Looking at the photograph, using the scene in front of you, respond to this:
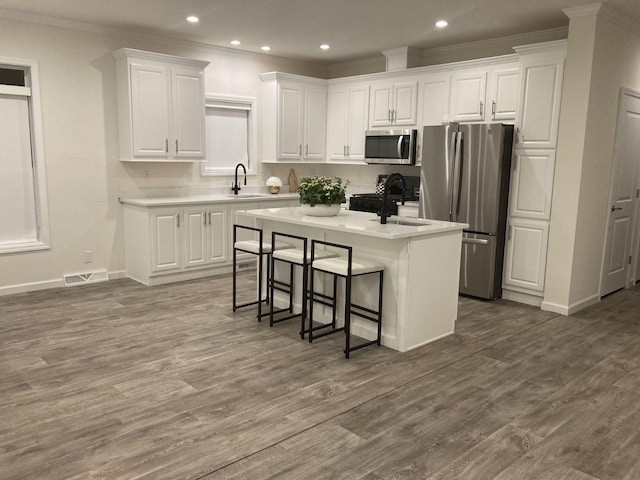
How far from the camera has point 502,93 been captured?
5.38 meters

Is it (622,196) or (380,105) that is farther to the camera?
(380,105)

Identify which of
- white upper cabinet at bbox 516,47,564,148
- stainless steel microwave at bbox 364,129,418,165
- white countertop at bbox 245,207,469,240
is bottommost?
white countertop at bbox 245,207,469,240

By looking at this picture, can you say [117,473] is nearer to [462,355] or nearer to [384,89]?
[462,355]

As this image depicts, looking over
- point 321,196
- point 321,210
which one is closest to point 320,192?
point 321,196

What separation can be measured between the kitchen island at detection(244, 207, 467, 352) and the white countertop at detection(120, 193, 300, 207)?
1830mm

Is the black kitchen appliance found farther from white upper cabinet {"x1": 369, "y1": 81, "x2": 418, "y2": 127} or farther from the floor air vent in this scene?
the floor air vent

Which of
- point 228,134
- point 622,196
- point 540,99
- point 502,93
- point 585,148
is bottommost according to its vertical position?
point 622,196

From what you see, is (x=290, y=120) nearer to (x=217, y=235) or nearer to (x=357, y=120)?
(x=357, y=120)

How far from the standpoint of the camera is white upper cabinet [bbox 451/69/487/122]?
5.56 meters

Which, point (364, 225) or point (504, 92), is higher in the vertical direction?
point (504, 92)

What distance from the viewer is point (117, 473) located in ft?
7.75

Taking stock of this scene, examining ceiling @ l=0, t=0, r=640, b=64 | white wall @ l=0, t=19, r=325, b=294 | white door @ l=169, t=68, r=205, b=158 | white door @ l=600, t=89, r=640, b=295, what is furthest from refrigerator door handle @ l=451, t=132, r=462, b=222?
white wall @ l=0, t=19, r=325, b=294

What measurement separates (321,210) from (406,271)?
955mm

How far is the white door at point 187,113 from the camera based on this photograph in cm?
588
